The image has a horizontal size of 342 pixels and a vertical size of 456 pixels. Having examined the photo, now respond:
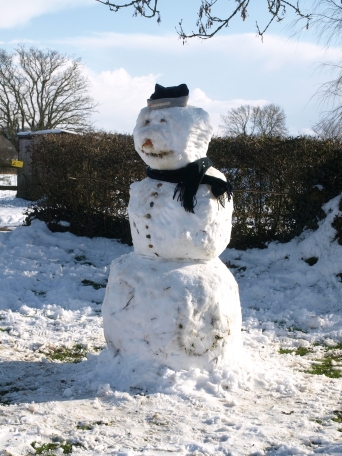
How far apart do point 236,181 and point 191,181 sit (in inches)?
240

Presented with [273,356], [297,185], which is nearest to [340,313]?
[273,356]

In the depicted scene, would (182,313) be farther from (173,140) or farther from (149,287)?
(173,140)

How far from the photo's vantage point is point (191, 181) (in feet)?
15.0

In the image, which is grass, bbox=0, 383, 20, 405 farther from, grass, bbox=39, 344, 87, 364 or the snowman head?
the snowman head

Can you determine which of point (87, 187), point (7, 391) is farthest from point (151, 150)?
point (87, 187)

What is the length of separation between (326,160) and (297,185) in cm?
68

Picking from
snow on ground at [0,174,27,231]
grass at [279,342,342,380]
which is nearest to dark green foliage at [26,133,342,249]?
snow on ground at [0,174,27,231]

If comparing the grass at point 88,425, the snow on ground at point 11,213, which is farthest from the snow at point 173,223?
the snow on ground at point 11,213

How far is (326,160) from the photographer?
9.78 m

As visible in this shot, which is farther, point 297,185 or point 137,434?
point 297,185

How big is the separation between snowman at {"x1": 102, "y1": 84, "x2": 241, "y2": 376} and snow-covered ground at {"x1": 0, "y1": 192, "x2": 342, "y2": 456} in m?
0.21

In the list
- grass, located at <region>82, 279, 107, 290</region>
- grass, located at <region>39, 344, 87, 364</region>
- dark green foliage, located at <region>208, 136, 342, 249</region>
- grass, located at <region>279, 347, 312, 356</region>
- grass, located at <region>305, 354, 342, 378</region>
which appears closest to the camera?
grass, located at <region>305, 354, 342, 378</region>

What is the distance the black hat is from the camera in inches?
187

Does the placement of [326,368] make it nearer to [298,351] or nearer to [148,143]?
[298,351]
